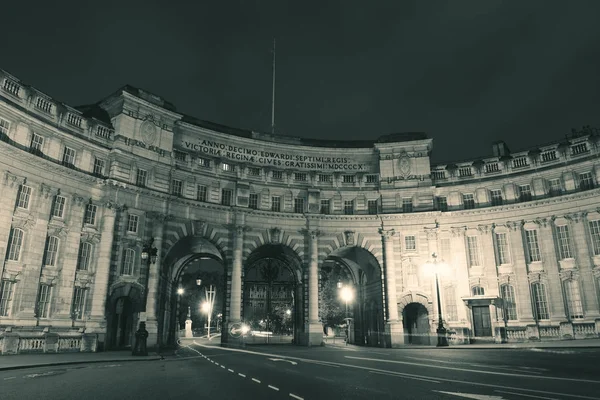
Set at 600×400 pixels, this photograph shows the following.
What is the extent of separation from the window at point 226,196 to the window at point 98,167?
1156 cm

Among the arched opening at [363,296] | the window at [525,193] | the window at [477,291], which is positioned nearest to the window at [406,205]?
the arched opening at [363,296]

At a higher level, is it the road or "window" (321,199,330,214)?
"window" (321,199,330,214)

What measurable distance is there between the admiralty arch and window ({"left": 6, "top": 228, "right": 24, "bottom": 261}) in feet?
0.31

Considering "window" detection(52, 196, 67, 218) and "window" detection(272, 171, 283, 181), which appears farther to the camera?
"window" detection(272, 171, 283, 181)

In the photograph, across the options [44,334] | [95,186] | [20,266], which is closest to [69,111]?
[95,186]

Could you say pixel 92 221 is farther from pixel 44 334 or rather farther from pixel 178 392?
pixel 178 392

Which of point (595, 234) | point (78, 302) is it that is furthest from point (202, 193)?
point (595, 234)

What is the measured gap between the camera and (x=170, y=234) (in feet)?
132

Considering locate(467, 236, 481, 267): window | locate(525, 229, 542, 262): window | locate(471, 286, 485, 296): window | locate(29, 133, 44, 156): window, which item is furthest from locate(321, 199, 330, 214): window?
locate(29, 133, 44, 156): window

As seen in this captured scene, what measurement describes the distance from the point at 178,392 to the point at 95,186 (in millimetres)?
27699

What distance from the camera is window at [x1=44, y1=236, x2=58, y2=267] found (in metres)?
31.9

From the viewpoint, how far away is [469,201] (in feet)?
149

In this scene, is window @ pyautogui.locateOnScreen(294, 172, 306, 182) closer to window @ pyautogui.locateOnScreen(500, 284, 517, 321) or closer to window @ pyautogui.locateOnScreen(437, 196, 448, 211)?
window @ pyautogui.locateOnScreen(437, 196, 448, 211)

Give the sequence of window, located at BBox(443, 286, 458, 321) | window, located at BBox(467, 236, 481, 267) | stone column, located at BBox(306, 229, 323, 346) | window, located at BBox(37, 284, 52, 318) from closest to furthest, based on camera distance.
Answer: window, located at BBox(37, 284, 52, 318) → window, located at BBox(443, 286, 458, 321) → stone column, located at BBox(306, 229, 323, 346) → window, located at BBox(467, 236, 481, 267)
